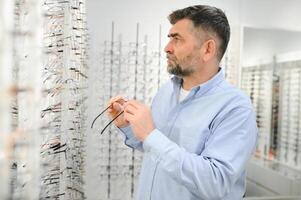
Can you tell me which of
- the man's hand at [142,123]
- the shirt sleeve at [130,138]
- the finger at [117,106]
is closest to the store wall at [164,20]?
the shirt sleeve at [130,138]

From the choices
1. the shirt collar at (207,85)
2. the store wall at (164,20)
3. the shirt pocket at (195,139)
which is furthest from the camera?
the store wall at (164,20)

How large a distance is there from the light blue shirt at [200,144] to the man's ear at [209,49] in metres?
0.08

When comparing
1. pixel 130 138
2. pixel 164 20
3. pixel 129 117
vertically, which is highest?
pixel 164 20

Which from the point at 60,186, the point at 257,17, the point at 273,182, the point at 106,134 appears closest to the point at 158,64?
the point at 106,134

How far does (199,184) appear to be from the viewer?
3.27 feet

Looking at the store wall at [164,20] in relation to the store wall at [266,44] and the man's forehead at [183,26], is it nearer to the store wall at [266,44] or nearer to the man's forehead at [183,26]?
the store wall at [266,44]

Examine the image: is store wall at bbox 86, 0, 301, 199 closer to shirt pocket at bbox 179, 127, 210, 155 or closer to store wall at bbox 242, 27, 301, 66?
store wall at bbox 242, 27, 301, 66

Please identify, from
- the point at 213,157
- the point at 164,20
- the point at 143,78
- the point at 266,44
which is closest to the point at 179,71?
the point at 213,157

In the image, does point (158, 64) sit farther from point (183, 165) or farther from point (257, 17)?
point (183, 165)

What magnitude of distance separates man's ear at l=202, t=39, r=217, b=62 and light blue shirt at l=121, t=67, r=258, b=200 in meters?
0.08

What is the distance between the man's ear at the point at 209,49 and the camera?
4.17 ft

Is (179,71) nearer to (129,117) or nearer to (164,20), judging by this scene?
(129,117)

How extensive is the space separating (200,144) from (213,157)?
0.37 feet

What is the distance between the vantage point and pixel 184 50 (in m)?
1.26
